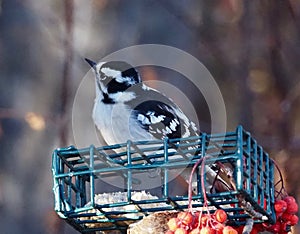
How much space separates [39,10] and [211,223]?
12.7ft

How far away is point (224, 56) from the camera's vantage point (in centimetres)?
778

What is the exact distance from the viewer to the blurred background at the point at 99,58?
7.62 m

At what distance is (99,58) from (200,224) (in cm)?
339

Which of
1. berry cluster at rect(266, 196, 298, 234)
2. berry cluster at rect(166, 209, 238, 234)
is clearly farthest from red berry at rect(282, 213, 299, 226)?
berry cluster at rect(166, 209, 238, 234)

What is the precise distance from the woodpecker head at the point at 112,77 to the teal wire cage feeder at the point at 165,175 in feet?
2.97

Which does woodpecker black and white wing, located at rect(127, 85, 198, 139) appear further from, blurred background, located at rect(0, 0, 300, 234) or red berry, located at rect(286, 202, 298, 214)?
blurred background, located at rect(0, 0, 300, 234)

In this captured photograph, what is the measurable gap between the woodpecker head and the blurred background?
136cm

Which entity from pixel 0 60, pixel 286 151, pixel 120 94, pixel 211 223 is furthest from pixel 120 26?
pixel 211 223

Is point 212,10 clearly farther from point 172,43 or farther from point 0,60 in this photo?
point 0,60

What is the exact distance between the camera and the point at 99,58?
7.69m

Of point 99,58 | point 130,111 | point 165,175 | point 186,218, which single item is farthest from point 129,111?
point 99,58

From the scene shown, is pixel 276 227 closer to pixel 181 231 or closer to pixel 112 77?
pixel 181 231

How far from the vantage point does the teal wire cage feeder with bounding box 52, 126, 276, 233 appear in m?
4.73

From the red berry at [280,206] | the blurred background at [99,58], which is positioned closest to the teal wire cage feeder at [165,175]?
the red berry at [280,206]
